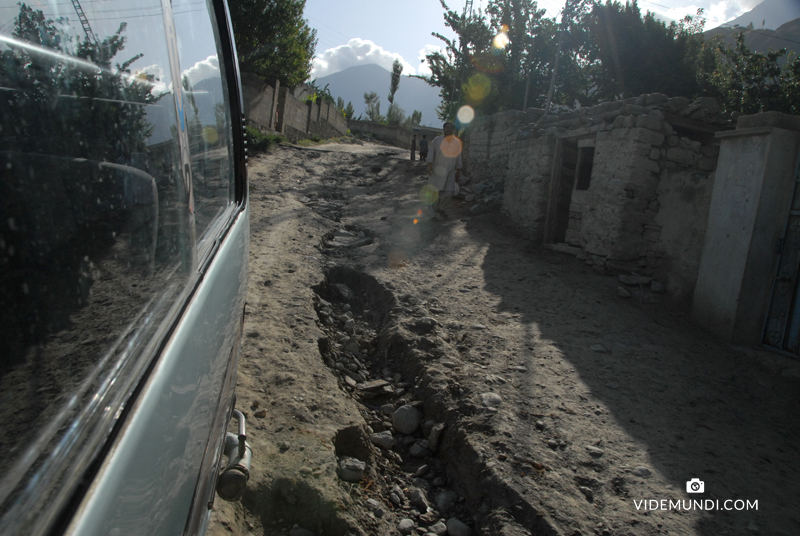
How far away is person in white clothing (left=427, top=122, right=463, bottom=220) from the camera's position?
288 inches

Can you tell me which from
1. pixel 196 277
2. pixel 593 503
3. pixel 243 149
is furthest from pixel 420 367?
pixel 196 277

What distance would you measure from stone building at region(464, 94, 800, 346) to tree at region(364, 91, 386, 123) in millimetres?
31219

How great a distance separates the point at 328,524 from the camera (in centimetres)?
192

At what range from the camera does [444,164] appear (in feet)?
24.4

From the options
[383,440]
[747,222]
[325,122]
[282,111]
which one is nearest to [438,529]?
[383,440]

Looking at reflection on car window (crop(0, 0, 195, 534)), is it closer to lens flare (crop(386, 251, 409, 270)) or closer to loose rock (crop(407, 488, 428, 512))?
loose rock (crop(407, 488, 428, 512))

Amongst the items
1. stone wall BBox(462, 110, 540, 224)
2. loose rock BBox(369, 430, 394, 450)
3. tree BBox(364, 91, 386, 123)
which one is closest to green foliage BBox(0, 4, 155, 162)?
loose rock BBox(369, 430, 394, 450)

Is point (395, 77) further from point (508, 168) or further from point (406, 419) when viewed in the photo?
point (406, 419)

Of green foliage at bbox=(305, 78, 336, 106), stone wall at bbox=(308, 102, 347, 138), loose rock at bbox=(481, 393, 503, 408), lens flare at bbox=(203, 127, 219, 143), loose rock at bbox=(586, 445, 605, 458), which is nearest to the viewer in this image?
lens flare at bbox=(203, 127, 219, 143)

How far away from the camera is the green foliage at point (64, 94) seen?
522 millimetres

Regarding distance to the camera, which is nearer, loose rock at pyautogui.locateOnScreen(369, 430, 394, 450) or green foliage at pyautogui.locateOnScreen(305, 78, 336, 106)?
loose rock at pyautogui.locateOnScreen(369, 430, 394, 450)

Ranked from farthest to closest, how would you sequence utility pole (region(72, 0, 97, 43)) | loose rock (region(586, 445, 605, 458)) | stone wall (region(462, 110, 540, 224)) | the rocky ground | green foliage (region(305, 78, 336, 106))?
1. green foliage (region(305, 78, 336, 106))
2. stone wall (region(462, 110, 540, 224))
3. loose rock (region(586, 445, 605, 458))
4. the rocky ground
5. utility pole (region(72, 0, 97, 43))

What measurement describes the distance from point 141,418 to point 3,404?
7.8 inches

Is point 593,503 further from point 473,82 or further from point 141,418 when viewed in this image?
point 473,82
